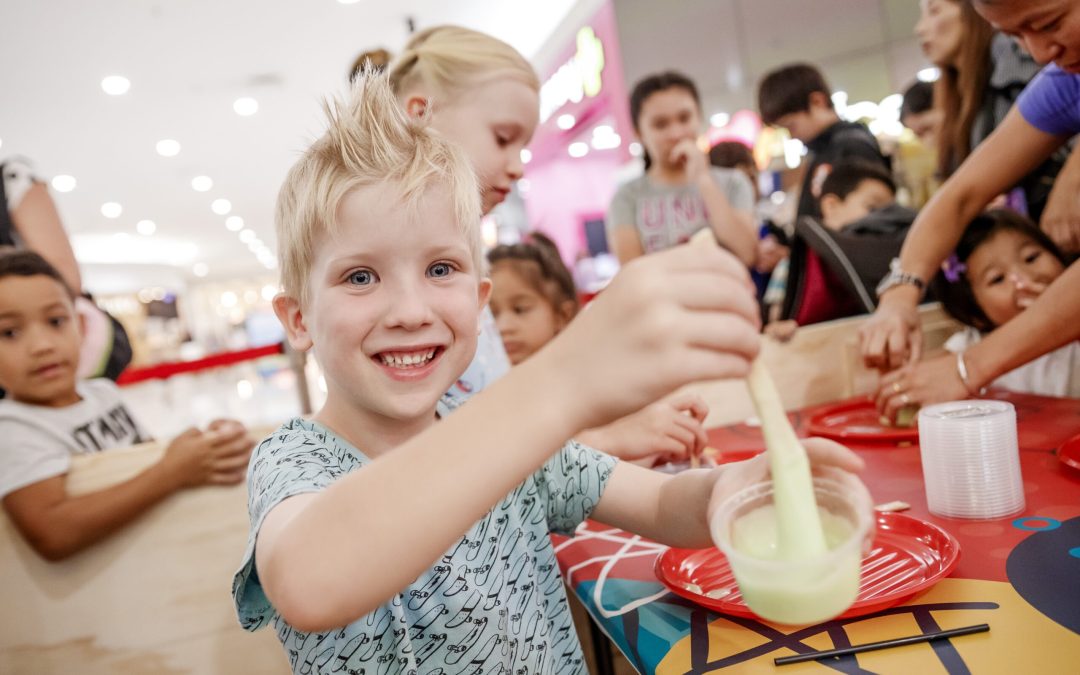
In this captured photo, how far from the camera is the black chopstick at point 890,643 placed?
593 millimetres

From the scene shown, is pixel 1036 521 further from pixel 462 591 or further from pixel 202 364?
pixel 202 364

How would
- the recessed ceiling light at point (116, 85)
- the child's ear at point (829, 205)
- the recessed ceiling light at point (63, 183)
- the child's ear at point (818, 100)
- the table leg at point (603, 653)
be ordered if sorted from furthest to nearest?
the recessed ceiling light at point (63, 183), the recessed ceiling light at point (116, 85), the child's ear at point (818, 100), the child's ear at point (829, 205), the table leg at point (603, 653)

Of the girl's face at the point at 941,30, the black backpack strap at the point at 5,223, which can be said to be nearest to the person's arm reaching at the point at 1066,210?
the girl's face at the point at 941,30

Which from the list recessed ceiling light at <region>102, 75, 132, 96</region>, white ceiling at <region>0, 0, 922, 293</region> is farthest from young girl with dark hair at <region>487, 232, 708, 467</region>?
recessed ceiling light at <region>102, 75, 132, 96</region>

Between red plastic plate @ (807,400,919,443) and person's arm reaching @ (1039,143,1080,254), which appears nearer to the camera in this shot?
red plastic plate @ (807,400,919,443)

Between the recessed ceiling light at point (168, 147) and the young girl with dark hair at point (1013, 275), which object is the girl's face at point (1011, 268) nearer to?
the young girl with dark hair at point (1013, 275)

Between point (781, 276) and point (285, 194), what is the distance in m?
2.08

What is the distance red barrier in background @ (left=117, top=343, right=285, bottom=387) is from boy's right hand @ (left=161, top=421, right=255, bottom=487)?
5.13 ft

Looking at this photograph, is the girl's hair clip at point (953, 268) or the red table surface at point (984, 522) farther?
the girl's hair clip at point (953, 268)

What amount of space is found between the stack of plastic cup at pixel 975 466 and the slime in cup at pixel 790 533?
37cm

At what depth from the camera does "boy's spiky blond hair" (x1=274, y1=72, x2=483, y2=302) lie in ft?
2.45

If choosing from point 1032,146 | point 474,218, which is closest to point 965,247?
point 1032,146

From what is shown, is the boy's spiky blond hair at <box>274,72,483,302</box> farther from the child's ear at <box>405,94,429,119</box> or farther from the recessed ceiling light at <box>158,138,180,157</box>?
the recessed ceiling light at <box>158,138,180,157</box>

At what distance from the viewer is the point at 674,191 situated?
2.81 m
